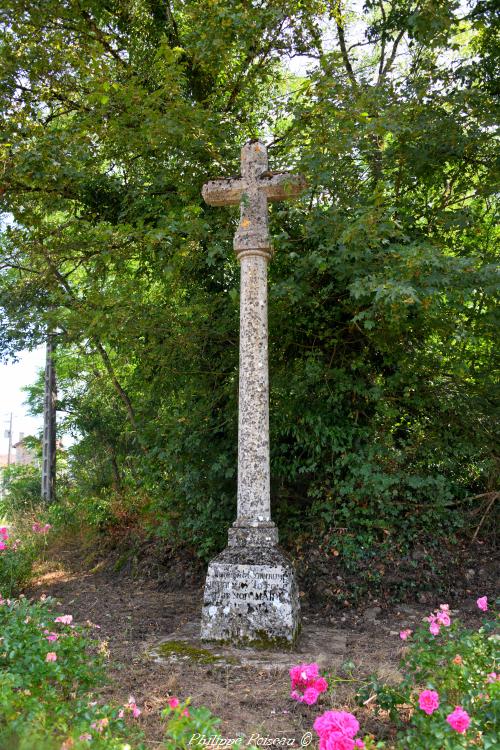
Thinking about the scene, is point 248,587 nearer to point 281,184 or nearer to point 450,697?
point 450,697

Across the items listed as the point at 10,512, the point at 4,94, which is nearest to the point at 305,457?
the point at 4,94

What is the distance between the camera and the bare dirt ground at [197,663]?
3248 millimetres

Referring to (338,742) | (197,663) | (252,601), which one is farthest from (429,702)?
(252,601)

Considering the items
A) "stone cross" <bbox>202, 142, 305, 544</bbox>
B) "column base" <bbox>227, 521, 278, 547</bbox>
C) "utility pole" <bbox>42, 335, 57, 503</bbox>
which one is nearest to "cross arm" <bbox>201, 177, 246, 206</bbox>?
"stone cross" <bbox>202, 142, 305, 544</bbox>

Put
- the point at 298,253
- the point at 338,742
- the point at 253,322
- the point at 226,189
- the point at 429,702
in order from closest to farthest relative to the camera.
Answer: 1. the point at 338,742
2. the point at 429,702
3. the point at 253,322
4. the point at 226,189
5. the point at 298,253

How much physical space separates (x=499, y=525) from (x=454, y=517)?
2.26 feet

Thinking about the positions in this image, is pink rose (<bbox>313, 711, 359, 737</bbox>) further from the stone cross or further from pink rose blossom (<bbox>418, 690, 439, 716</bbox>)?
the stone cross

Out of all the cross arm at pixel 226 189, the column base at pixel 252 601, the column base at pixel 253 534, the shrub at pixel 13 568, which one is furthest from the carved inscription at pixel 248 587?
the cross arm at pixel 226 189

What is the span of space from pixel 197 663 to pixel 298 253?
4.44 m

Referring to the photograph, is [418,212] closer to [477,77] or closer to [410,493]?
[477,77]

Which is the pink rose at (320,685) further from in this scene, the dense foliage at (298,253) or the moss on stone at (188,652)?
the dense foliage at (298,253)

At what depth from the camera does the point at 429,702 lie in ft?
7.88

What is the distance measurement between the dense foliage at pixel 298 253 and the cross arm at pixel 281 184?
42 cm

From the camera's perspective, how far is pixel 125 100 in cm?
650
